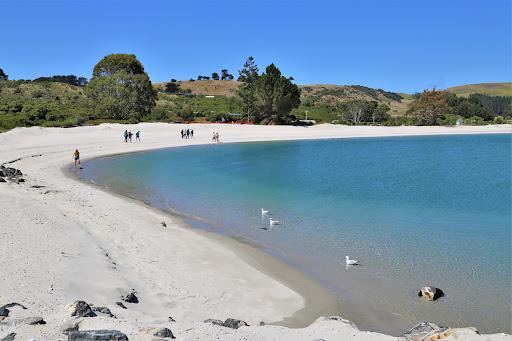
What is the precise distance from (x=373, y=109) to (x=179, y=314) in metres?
96.9

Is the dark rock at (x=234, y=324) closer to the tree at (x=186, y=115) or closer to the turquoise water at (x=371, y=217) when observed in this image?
the turquoise water at (x=371, y=217)

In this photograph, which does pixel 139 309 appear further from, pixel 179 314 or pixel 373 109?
pixel 373 109

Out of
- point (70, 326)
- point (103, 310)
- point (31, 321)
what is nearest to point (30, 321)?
point (31, 321)

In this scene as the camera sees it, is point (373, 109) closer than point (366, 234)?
No

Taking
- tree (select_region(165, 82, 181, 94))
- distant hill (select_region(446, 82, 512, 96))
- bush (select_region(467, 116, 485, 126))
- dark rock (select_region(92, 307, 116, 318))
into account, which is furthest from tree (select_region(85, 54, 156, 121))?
distant hill (select_region(446, 82, 512, 96))

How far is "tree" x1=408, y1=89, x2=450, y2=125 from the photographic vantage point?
3762 inches

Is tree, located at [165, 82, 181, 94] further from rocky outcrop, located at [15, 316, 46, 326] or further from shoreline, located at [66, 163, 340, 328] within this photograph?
rocky outcrop, located at [15, 316, 46, 326]

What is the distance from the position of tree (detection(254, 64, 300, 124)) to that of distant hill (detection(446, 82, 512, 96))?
10472 cm

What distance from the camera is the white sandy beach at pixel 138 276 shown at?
716cm

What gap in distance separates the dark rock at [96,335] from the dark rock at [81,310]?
2.90ft

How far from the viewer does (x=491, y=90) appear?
16625 cm

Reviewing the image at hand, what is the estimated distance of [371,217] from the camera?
18391 millimetres

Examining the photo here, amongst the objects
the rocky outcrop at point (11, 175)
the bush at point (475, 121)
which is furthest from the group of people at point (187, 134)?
the bush at point (475, 121)

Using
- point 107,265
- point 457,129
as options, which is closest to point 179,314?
point 107,265
